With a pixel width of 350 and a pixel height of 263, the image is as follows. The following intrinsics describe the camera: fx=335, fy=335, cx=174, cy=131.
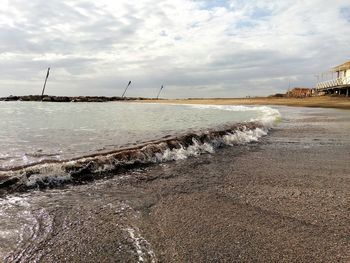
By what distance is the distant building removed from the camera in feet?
217

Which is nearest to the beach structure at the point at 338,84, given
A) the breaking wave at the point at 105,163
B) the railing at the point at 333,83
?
the railing at the point at 333,83

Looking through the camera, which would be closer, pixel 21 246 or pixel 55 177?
pixel 21 246

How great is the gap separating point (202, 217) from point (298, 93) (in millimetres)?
70575

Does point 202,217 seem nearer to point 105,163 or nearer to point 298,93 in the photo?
point 105,163

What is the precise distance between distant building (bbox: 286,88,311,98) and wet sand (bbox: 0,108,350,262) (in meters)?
62.9

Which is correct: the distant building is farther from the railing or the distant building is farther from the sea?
the sea

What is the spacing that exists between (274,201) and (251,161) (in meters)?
3.36

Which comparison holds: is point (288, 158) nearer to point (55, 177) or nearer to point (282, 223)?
point (282, 223)

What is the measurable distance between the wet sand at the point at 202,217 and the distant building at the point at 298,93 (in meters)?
62.9

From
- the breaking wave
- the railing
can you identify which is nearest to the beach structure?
the railing

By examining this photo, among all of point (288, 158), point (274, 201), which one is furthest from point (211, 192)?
point (288, 158)

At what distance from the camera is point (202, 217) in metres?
4.57

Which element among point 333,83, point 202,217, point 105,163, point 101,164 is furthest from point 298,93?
point 202,217

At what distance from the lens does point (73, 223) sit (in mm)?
4363
